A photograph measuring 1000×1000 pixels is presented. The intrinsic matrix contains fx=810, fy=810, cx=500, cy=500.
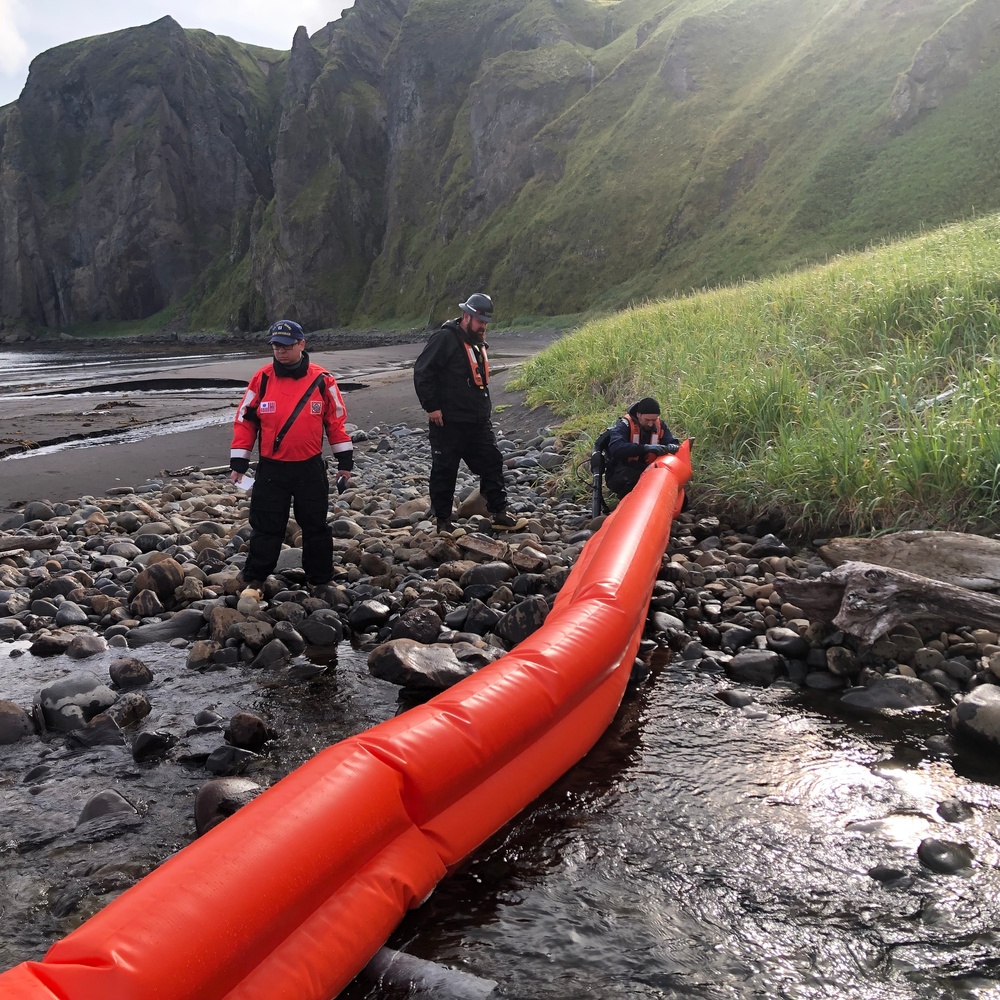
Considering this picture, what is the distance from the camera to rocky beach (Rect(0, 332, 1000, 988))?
3.27 meters

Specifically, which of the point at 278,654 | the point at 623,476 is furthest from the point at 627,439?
the point at 278,654

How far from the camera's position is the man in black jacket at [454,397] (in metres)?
7.35

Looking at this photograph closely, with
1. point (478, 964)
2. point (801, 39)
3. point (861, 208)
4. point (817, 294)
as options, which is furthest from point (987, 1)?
point (478, 964)

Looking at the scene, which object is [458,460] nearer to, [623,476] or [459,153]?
[623,476]

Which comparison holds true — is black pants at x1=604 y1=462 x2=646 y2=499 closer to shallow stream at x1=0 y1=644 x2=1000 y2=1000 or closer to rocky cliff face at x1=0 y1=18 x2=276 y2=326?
shallow stream at x1=0 y1=644 x2=1000 y2=1000

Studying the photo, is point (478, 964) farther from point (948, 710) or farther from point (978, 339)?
point (978, 339)

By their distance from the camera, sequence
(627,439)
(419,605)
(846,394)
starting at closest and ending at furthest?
1. (419,605)
2. (627,439)
3. (846,394)

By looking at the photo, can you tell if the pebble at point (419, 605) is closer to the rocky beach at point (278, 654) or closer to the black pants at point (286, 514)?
the rocky beach at point (278, 654)

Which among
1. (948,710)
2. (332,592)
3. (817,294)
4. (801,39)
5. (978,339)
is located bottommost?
(948,710)

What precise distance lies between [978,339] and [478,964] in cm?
754

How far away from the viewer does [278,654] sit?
195 inches

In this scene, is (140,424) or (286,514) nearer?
(286,514)

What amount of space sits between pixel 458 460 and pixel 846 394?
3887 millimetres

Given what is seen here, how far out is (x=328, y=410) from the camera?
5.89 metres
